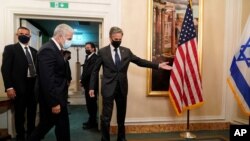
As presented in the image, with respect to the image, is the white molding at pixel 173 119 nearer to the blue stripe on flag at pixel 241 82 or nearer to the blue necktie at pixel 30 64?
the blue stripe on flag at pixel 241 82

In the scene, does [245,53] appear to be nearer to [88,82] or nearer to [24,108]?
[88,82]

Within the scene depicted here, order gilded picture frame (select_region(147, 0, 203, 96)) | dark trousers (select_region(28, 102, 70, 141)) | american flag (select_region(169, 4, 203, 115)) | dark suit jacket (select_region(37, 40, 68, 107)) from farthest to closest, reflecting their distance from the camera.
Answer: gilded picture frame (select_region(147, 0, 203, 96)) < american flag (select_region(169, 4, 203, 115)) < dark trousers (select_region(28, 102, 70, 141)) < dark suit jacket (select_region(37, 40, 68, 107))

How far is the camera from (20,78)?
3.58 meters

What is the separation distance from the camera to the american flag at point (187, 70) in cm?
381

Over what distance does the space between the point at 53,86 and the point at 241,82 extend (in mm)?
2366

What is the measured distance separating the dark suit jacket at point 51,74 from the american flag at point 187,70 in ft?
6.03

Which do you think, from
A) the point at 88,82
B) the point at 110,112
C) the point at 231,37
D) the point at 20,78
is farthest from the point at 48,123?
the point at 231,37

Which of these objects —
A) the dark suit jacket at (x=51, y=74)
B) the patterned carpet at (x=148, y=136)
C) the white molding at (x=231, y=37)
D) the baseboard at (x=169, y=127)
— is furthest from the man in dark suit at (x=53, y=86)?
the white molding at (x=231, y=37)

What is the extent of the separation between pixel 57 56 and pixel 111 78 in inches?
39.3

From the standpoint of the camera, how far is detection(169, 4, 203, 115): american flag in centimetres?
381

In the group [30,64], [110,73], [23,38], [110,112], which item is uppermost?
[23,38]

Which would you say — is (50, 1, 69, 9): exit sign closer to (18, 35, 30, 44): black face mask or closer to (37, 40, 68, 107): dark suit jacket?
(18, 35, 30, 44): black face mask

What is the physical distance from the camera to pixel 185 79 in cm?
383

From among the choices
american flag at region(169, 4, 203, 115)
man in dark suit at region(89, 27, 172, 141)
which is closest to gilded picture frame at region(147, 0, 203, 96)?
american flag at region(169, 4, 203, 115)
